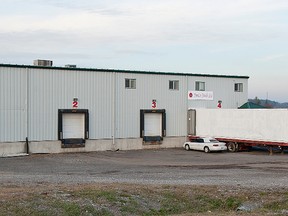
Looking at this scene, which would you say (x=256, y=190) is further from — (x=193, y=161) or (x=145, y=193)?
(x=193, y=161)

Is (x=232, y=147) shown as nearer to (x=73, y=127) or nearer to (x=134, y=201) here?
(x=73, y=127)

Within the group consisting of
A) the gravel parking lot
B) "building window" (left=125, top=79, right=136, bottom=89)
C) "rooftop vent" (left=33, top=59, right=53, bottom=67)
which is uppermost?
"rooftop vent" (left=33, top=59, right=53, bottom=67)

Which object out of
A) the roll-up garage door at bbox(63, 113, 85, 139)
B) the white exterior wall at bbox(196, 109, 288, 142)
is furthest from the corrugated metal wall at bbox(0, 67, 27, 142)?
the white exterior wall at bbox(196, 109, 288, 142)

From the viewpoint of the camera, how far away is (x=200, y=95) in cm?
5462

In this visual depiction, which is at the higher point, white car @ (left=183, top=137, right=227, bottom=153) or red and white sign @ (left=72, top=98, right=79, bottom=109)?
red and white sign @ (left=72, top=98, right=79, bottom=109)

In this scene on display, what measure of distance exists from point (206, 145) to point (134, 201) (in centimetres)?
2966

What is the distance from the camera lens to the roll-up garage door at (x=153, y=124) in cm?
5097

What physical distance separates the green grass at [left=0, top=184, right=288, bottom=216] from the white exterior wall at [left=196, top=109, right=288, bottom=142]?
2479cm

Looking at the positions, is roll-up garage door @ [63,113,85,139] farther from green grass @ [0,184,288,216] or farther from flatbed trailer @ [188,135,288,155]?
green grass @ [0,184,288,216]

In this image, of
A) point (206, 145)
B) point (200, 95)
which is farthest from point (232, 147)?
point (200, 95)

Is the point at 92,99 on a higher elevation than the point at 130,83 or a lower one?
lower

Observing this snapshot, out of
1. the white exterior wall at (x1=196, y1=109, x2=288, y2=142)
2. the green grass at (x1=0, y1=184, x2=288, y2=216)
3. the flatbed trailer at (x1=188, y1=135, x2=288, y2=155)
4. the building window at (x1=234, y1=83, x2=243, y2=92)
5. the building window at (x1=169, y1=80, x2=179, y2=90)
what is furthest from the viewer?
the building window at (x1=234, y1=83, x2=243, y2=92)

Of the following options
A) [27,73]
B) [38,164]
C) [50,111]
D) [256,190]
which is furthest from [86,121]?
[256,190]

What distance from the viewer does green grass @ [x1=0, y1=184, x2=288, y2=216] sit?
659 inches
